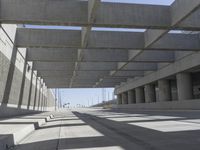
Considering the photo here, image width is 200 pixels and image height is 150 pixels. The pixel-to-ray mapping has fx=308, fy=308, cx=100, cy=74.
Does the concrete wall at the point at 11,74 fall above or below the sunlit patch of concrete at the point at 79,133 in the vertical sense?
above

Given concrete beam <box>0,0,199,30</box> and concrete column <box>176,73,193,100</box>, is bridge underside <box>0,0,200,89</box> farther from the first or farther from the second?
concrete column <box>176,73,193,100</box>

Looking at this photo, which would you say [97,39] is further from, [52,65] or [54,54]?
[52,65]

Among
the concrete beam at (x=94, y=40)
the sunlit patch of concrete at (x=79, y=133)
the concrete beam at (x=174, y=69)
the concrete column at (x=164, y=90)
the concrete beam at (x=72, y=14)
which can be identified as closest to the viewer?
the sunlit patch of concrete at (x=79, y=133)

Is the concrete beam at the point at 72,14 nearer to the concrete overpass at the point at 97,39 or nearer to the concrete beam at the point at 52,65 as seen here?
the concrete overpass at the point at 97,39

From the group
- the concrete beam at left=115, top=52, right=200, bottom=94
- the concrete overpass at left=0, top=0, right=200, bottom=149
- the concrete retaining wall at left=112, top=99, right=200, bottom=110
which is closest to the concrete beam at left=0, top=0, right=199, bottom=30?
the concrete overpass at left=0, top=0, right=200, bottom=149

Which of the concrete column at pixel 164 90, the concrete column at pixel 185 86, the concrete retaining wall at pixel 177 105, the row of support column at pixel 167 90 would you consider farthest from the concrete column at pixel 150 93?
the concrete column at pixel 185 86

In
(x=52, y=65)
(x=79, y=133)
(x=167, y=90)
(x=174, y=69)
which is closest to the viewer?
(x=79, y=133)

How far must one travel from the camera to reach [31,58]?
3550 centimetres

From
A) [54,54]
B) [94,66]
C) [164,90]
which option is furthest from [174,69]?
[54,54]

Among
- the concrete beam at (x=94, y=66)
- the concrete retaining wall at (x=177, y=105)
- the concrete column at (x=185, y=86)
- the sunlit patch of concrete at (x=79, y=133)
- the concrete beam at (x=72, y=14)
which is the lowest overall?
the sunlit patch of concrete at (x=79, y=133)

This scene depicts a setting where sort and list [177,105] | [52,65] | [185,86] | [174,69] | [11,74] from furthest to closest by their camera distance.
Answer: [52,65]
[185,86]
[174,69]
[177,105]
[11,74]

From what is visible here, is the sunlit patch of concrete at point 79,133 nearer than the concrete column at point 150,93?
Yes

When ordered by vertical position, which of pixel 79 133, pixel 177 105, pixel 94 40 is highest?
pixel 94 40

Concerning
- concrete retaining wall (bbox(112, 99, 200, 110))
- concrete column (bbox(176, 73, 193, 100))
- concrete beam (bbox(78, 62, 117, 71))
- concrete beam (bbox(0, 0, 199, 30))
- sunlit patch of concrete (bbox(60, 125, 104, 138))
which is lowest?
sunlit patch of concrete (bbox(60, 125, 104, 138))
